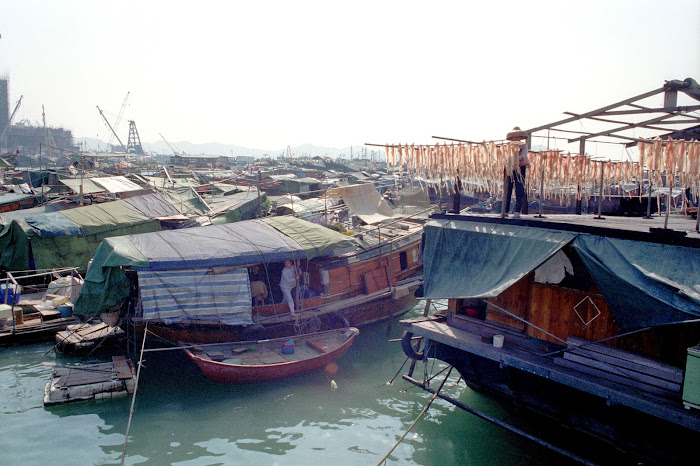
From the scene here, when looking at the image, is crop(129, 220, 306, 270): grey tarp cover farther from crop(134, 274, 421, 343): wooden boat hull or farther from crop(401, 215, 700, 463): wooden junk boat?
crop(401, 215, 700, 463): wooden junk boat

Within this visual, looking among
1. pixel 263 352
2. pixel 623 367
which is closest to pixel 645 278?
pixel 623 367

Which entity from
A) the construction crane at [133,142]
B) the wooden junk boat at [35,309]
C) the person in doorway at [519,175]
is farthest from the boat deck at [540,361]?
the construction crane at [133,142]

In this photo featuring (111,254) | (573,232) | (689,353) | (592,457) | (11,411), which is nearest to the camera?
(689,353)

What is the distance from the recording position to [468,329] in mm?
9484

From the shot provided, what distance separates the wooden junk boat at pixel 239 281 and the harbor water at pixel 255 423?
5.86ft

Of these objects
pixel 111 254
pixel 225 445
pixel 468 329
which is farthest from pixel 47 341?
pixel 468 329

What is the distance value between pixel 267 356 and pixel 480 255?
655 cm

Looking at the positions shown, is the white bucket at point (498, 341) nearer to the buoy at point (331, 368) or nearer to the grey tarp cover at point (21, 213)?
the buoy at point (331, 368)

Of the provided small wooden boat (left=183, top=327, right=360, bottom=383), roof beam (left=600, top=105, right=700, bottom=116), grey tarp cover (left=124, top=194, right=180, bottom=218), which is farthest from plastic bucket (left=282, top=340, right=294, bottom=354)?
grey tarp cover (left=124, top=194, right=180, bottom=218)

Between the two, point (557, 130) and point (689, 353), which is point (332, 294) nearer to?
point (557, 130)

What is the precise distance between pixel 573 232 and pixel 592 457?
4509mm

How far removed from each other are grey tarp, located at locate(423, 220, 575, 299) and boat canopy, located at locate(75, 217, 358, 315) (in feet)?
16.4

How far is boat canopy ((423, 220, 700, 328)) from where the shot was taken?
6086mm

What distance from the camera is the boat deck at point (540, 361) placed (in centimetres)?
605
